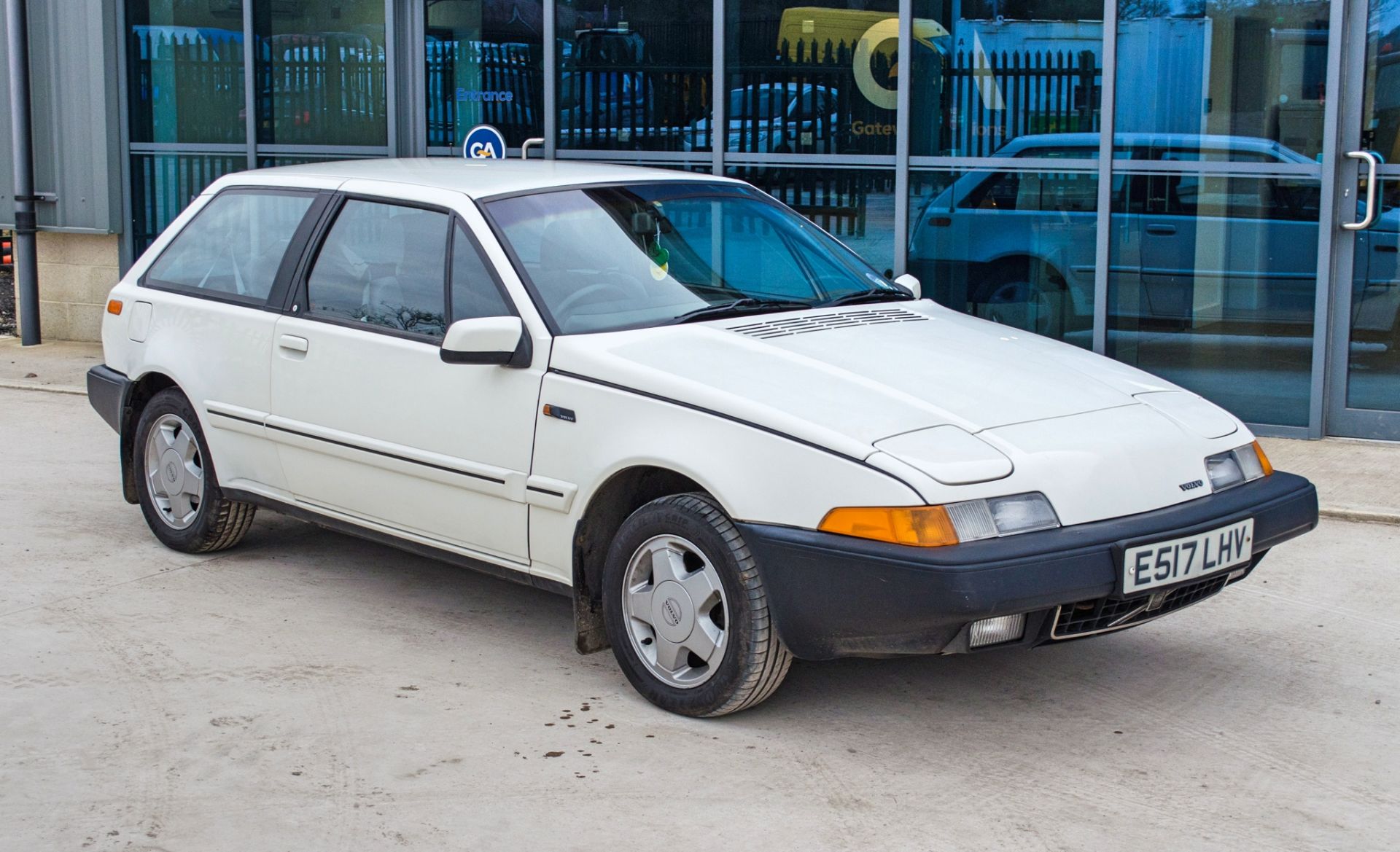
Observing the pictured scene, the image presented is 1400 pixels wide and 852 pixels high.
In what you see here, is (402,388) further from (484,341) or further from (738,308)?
(738,308)

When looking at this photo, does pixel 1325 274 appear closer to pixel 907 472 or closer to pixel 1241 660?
pixel 1241 660

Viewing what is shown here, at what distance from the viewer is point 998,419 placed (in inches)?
168

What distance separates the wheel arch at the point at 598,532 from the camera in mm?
4621

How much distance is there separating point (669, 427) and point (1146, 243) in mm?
5392

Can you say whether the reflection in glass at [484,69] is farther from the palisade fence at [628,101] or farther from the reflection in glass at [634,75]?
the reflection in glass at [634,75]

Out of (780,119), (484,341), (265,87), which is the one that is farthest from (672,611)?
(265,87)

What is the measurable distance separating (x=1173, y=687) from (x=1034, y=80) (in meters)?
5.31

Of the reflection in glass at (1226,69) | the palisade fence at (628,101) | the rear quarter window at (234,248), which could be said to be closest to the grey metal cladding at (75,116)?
the palisade fence at (628,101)

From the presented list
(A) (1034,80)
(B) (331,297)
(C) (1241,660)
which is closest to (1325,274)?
(A) (1034,80)

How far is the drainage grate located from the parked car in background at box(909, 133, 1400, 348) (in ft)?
15.4

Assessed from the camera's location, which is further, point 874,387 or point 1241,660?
point 1241,660

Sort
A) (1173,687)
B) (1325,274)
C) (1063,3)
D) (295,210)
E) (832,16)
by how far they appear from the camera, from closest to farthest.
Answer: (1173,687) < (295,210) < (1325,274) < (1063,3) < (832,16)

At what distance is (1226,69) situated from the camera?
8695 millimetres

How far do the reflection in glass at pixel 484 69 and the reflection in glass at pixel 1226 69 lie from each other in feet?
13.6
